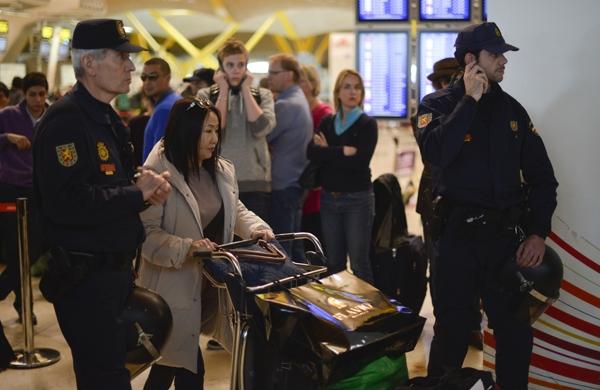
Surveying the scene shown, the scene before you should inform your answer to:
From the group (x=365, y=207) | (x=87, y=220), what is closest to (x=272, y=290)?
(x=87, y=220)

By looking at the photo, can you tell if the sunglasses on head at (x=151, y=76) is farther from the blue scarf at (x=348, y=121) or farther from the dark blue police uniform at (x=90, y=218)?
the dark blue police uniform at (x=90, y=218)

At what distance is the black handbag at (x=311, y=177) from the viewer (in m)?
5.41

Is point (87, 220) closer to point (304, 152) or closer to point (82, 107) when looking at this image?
point (82, 107)

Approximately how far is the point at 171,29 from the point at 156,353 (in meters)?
7.12

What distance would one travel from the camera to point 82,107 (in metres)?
2.87

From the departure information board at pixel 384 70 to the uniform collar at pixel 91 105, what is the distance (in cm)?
346

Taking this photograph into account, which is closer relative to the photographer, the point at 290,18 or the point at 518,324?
the point at 518,324

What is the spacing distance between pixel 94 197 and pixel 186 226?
2.13 feet

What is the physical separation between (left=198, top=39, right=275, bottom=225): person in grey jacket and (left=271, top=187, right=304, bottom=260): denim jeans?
27 cm

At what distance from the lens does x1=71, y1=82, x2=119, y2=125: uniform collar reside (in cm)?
288

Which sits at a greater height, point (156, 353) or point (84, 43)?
point (84, 43)

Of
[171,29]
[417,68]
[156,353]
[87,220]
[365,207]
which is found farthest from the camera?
[171,29]

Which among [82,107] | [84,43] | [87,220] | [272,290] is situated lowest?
[272,290]

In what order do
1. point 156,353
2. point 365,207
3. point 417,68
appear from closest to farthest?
point 156,353
point 365,207
point 417,68
